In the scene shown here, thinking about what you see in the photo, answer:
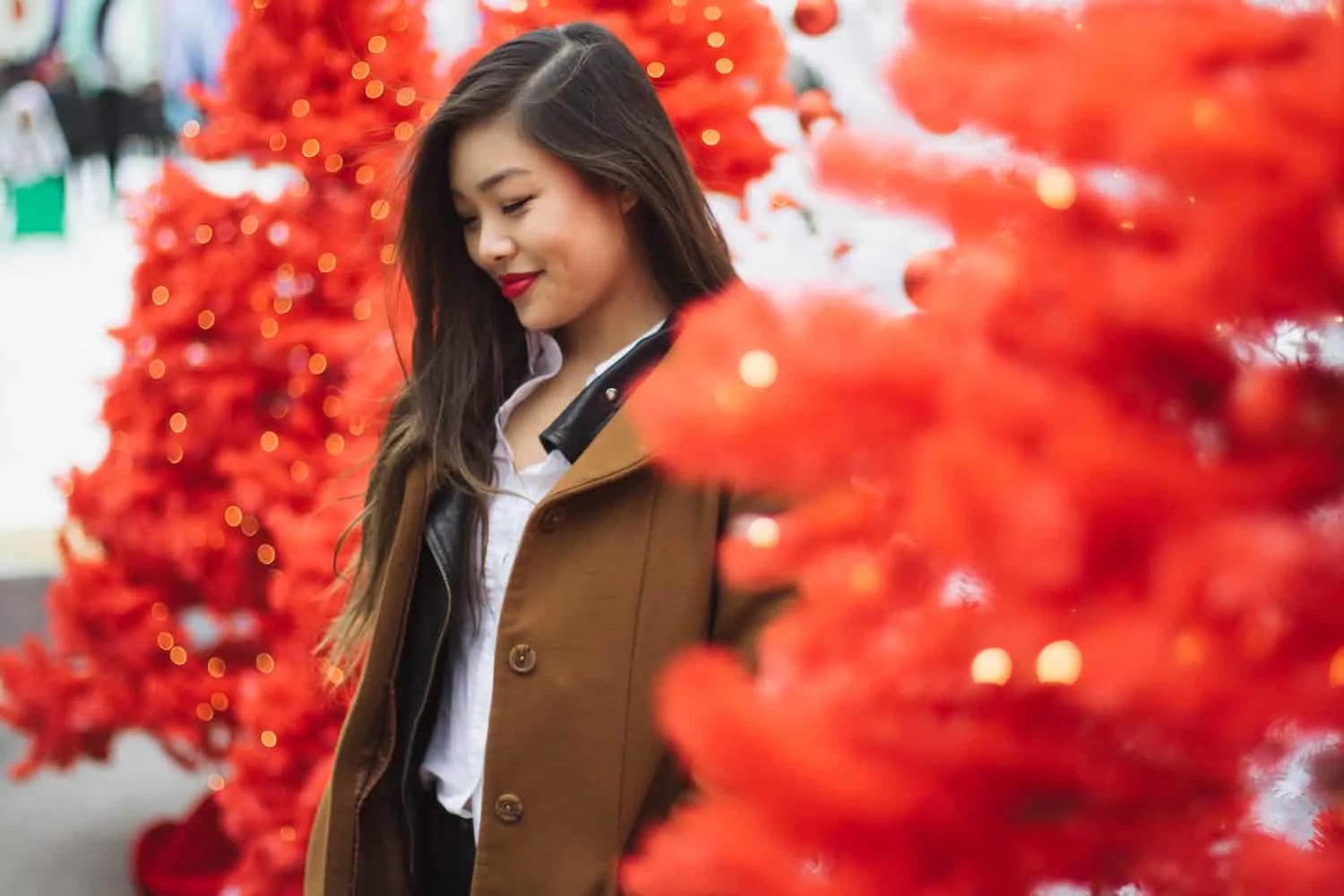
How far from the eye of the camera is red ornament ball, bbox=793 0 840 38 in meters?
1.70

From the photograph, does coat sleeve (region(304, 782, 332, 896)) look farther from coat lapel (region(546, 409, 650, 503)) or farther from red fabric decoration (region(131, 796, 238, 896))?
red fabric decoration (region(131, 796, 238, 896))

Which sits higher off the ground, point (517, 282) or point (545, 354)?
point (517, 282)

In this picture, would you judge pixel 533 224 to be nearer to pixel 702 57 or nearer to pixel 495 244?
pixel 495 244

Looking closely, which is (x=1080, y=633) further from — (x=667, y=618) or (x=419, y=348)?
(x=419, y=348)

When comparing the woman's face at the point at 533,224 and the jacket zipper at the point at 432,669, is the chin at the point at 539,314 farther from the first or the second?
the jacket zipper at the point at 432,669

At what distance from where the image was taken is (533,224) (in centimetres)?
97

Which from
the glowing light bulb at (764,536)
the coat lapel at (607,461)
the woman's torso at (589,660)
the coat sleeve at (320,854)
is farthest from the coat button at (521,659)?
the glowing light bulb at (764,536)

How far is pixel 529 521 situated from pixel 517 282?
19 cm

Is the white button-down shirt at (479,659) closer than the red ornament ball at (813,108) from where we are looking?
Yes

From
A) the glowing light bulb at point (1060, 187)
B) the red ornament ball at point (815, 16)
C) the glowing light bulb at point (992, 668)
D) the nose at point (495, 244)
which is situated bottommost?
the red ornament ball at point (815, 16)

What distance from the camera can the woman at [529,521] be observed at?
937 mm

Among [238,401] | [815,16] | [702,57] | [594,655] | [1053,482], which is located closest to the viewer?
[1053,482]

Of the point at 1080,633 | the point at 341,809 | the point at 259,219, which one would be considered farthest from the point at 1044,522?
the point at 259,219

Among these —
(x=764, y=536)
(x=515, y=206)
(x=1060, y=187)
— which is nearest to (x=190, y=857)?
(x=515, y=206)
